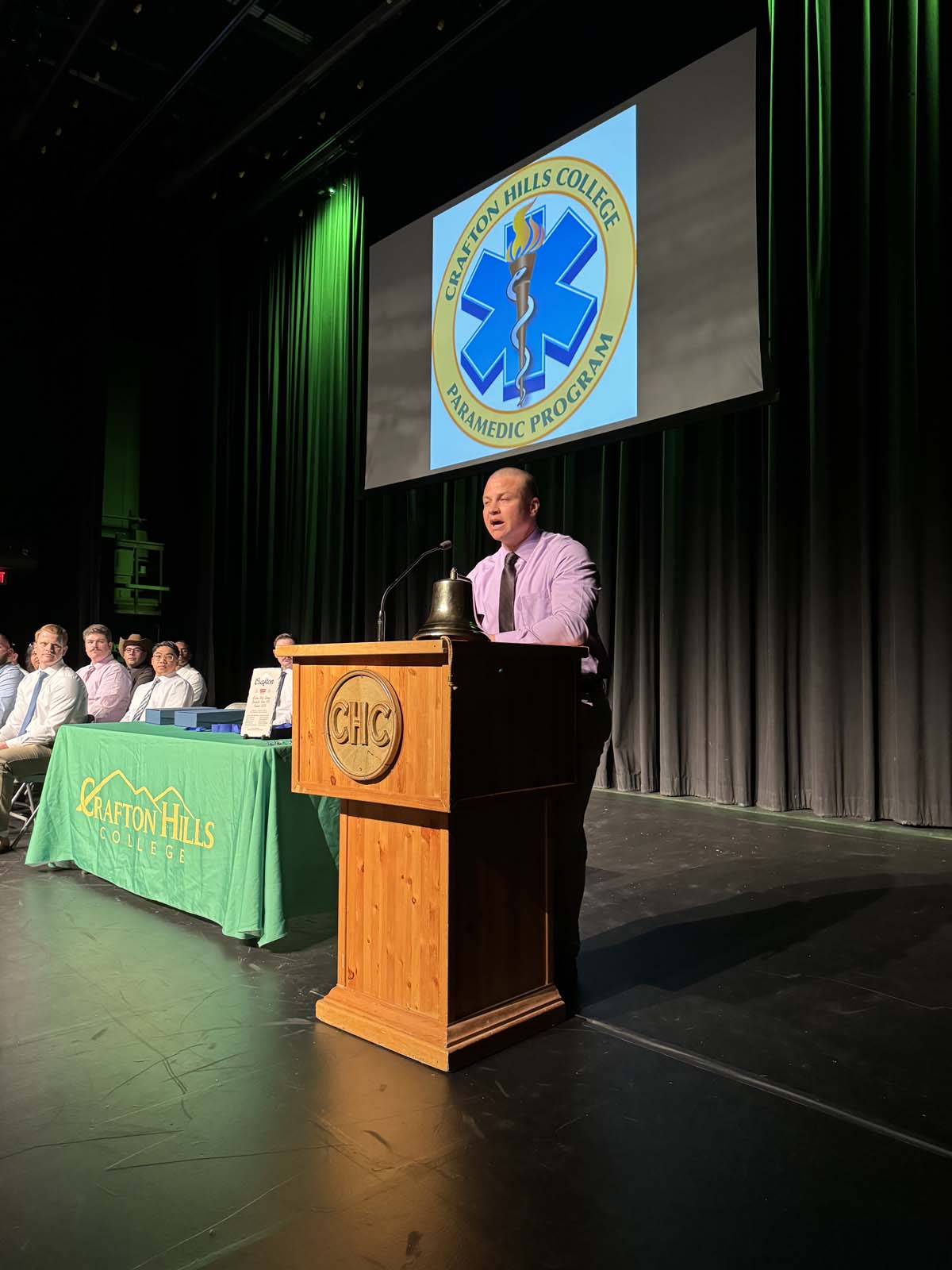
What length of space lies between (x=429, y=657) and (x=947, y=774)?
138 inches

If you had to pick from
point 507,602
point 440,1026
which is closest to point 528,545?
point 507,602

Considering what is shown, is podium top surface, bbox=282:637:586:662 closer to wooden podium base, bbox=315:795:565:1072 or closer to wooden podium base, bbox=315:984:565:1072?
wooden podium base, bbox=315:795:565:1072

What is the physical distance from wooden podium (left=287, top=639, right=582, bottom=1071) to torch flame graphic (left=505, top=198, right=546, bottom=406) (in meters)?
3.99

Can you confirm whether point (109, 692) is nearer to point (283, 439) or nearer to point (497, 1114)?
point (283, 439)

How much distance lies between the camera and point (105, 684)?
5355 mm

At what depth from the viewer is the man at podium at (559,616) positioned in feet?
6.88

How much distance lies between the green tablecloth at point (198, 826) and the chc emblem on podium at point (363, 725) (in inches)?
24.5

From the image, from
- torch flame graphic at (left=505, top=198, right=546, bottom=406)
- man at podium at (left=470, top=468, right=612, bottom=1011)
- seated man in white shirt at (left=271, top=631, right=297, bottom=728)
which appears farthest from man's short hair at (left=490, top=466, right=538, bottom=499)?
torch flame graphic at (left=505, top=198, right=546, bottom=406)

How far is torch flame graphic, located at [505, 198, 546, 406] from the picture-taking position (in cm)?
553

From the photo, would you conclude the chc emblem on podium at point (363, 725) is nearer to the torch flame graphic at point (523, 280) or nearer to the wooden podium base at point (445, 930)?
the wooden podium base at point (445, 930)

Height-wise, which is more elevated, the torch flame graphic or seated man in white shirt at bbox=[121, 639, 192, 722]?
the torch flame graphic

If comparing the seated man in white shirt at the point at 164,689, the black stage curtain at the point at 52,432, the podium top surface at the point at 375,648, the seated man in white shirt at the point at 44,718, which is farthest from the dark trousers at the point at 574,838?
the black stage curtain at the point at 52,432

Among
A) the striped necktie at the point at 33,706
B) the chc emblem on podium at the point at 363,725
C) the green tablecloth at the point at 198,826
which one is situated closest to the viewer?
the chc emblem on podium at the point at 363,725

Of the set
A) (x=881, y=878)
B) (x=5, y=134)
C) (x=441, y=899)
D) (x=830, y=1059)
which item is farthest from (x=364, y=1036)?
(x=5, y=134)
